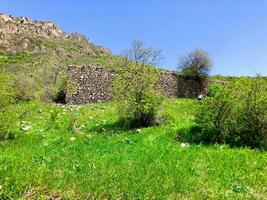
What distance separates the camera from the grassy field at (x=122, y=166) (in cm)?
891

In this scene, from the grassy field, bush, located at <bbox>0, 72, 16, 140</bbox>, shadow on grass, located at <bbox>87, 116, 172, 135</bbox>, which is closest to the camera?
the grassy field

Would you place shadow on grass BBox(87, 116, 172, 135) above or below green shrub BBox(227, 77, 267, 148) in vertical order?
below

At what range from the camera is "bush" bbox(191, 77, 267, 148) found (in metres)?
15.3

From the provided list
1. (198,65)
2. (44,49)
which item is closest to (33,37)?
A: (44,49)

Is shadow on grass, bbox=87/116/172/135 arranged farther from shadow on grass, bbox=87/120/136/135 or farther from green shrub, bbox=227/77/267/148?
green shrub, bbox=227/77/267/148

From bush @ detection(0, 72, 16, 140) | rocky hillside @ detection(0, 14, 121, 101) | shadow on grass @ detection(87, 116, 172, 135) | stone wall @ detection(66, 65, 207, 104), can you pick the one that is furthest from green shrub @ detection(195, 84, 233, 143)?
rocky hillside @ detection(0, 14, 121, 101)

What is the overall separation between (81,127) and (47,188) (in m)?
10.3

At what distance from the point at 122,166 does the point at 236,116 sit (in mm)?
6038

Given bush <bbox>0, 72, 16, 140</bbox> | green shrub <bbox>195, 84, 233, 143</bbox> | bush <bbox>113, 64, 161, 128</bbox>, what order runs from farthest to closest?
bush <bbox>113, 64, 161, 128</bbox>, bush <bbox>0, 72, 16, 140</bbox>, green shrub <bbox>195, 84, 233, 143</bbox>

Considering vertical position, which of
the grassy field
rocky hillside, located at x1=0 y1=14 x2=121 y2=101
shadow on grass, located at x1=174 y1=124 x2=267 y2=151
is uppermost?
rocky hillside, located at x1=0 y1=14 x2=121 y2=101

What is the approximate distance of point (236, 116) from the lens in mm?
15773

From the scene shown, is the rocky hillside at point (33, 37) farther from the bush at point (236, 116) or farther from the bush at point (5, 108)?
the bush at point (236, 116)

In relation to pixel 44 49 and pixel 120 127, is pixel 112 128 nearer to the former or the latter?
pixel 120 127

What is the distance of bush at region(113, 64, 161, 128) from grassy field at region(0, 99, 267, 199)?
0.95m
